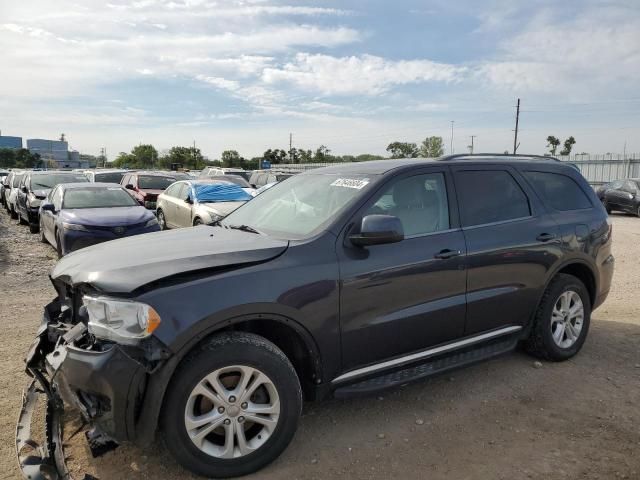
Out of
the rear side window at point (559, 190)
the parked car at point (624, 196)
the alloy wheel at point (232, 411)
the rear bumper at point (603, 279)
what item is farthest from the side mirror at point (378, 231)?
the parked car at point (624, 196)

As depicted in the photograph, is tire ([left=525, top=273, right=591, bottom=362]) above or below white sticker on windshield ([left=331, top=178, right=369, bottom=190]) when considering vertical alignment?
below

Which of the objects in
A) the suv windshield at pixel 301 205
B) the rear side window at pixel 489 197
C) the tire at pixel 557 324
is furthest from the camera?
the tire at pixel 557 324

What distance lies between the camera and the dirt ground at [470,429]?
295 centimetres

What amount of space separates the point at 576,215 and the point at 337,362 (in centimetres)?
283

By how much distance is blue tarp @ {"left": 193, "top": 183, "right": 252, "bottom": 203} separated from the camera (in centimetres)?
1139

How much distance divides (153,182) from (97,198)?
6.73 meters

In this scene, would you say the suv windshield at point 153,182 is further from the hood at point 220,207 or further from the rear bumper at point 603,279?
the rear bumper at point 603,279

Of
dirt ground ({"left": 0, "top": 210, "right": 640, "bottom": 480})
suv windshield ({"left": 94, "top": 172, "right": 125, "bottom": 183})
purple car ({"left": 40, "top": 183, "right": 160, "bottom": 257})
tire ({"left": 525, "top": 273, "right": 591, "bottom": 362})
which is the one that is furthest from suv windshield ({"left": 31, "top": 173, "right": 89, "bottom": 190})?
tire ({"left": 525, "top": 273, "right": 591, "bottom": 362})

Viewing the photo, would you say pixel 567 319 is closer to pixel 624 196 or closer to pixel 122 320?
pixel 122 320

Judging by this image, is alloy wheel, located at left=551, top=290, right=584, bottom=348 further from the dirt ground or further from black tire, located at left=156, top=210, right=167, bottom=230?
black tire, located at left=156, top=210, right=167, bottom=230

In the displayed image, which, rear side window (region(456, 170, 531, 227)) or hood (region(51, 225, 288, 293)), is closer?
hood (region(51, 225, 288, 293))

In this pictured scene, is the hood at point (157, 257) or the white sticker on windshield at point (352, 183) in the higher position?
the white sticker on windshield at point (352, 183)

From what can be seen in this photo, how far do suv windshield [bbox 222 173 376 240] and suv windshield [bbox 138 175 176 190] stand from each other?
12799 millimetres

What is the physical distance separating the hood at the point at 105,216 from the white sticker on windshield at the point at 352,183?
19.2ft
